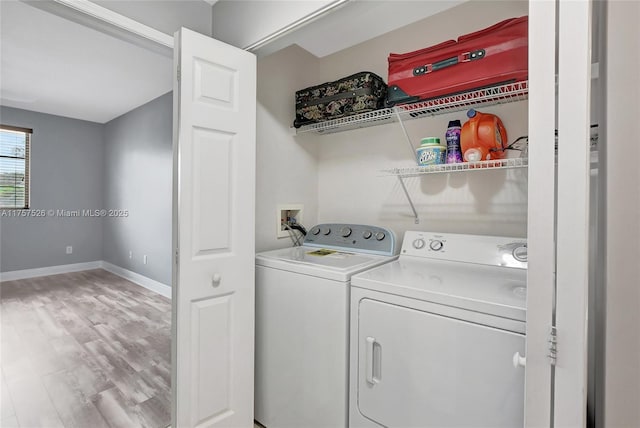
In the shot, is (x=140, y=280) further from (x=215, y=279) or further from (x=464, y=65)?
(x=464, y=65)

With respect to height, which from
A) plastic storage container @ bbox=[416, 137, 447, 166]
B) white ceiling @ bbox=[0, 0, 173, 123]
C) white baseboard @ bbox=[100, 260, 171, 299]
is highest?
white ceiling @ bbox=[0, 0, 173, 123]

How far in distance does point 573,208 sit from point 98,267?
7.09 metres

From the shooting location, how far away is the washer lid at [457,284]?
3.33 ft

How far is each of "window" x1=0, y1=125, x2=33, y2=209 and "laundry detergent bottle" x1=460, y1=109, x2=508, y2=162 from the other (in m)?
6.43

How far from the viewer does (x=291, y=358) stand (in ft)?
5.17

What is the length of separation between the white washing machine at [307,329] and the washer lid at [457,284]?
14 cm

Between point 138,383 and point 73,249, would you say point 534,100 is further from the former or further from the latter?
point 73,249

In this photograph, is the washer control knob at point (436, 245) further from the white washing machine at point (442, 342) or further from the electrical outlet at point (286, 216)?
the electrical outlet at point (286, 216)

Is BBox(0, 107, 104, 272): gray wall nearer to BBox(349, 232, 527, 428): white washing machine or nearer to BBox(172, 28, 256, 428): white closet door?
BBox(172, 28, 256, 428): white closet door

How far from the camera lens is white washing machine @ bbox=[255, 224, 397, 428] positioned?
138cm

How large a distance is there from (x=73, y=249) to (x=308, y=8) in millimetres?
6221

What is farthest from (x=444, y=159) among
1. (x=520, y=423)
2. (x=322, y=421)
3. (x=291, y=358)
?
(x=322, y=421)

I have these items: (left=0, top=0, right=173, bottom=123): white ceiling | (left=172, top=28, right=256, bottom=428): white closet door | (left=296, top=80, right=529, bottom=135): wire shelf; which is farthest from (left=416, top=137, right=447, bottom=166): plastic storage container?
(left=0, top=0, right=173, bottom=123): white ceiling

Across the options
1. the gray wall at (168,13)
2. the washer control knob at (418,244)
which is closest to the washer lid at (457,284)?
the washer control knob at (418,244)
